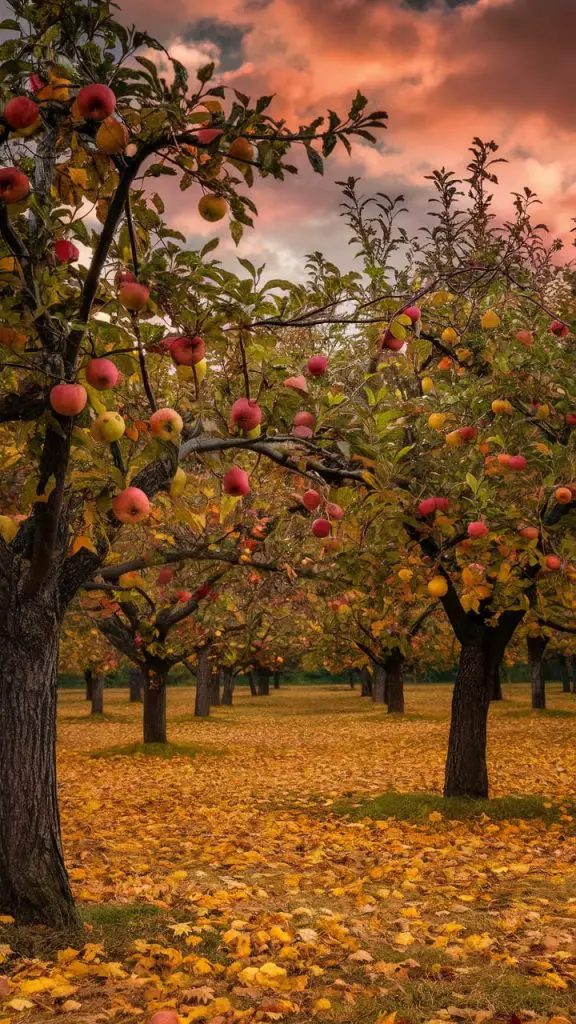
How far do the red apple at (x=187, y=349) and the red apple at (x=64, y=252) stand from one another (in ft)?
3.71

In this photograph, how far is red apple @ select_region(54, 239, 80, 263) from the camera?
14.4ft

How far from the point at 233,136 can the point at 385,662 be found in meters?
28.9

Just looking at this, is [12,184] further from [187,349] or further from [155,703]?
[155,703]

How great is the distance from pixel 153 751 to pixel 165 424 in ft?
52.9

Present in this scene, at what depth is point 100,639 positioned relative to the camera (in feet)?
91.6

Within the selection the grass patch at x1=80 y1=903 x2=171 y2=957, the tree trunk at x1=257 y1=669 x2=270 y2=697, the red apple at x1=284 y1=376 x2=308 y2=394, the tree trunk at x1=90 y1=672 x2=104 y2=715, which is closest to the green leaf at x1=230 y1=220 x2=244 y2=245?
the red apple at x1=284 y1=376 x2=308 y2=394

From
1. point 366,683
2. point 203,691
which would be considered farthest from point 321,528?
point 366,683

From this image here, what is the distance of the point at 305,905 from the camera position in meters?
6.72

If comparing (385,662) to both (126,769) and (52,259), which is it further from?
(52,259)

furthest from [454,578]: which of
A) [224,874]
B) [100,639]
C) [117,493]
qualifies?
[100,639]

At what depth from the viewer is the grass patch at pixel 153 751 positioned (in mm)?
Answer: 18250

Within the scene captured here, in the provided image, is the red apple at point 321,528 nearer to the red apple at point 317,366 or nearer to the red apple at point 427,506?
the red apple at point 317,366

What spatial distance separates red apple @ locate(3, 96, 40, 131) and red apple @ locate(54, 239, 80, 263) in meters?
→ 1.16

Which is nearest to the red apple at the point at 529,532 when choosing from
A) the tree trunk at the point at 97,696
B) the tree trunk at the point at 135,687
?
the tree trunk at the point at 97,696
